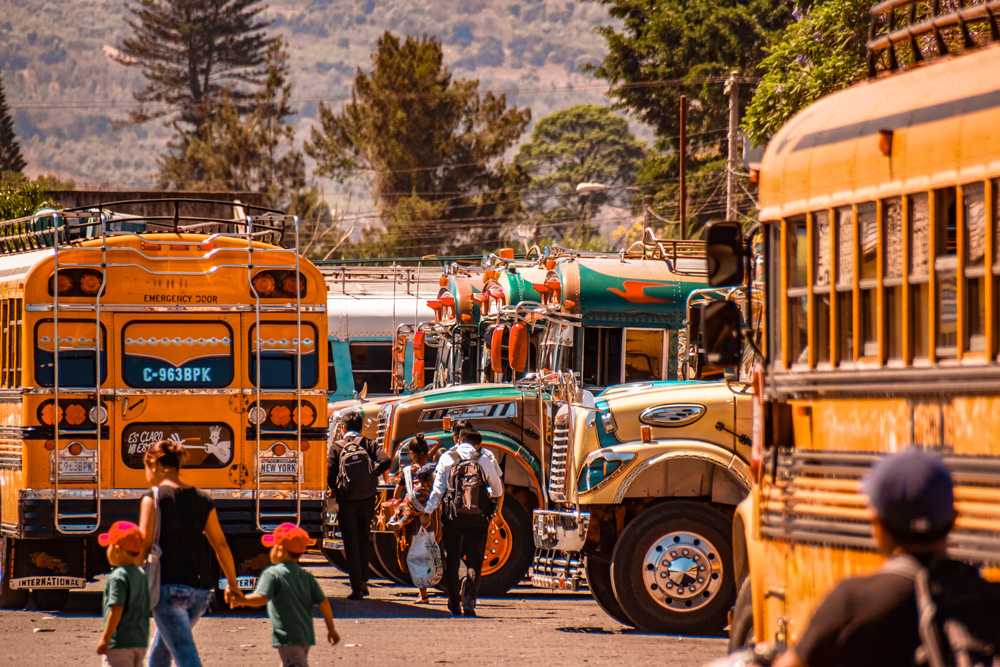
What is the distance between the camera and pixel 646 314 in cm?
1435

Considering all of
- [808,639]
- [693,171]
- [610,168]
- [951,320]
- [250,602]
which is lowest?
[250,602]

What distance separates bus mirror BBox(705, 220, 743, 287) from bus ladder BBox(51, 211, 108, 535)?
6964mm

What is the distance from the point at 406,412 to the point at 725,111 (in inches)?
1164

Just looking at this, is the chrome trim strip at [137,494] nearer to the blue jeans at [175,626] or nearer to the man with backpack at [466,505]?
the man with backpack at [466,505]

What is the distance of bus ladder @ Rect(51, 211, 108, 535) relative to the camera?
12680 mm

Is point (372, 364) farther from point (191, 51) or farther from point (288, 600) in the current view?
point (191, 51)

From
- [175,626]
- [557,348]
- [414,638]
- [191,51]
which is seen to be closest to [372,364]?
[557,348]

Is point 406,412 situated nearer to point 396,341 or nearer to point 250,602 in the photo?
point 396,341

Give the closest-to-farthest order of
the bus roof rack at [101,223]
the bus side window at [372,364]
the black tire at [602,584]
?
the black tire at [602,584]
the bus roof rack at [101,223]
the bus side window at [372,364]

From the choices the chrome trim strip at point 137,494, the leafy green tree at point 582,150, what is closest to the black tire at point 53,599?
the chrome trim strip at point 137,494

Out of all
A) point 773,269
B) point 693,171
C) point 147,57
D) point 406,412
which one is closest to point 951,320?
point 773,269

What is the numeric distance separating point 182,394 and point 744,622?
22.6ft

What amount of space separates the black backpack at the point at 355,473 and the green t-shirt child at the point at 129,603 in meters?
6.73

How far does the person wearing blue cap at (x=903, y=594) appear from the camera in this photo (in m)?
3.84
